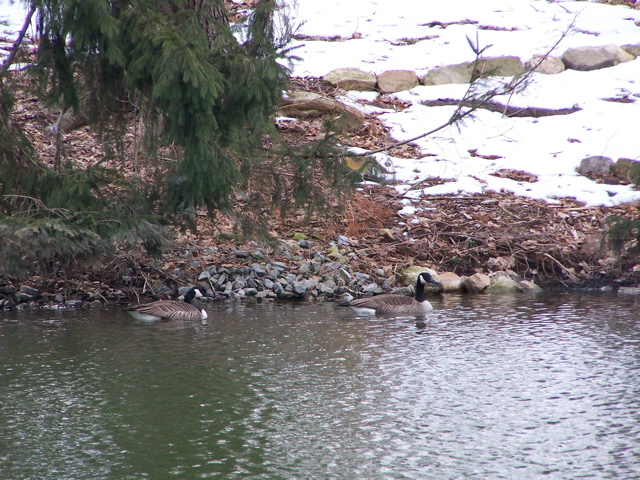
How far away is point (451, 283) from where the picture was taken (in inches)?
454

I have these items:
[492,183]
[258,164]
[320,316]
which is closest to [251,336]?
[320,316]

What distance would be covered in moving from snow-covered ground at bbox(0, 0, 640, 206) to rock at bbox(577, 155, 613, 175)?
9.9 inches

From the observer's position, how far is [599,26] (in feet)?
67.5

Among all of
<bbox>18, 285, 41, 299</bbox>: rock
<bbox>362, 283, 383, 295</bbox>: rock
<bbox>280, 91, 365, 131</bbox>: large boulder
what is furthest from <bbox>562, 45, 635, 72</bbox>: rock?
<bbox>18, 285, 41, 299</bbox>: rock

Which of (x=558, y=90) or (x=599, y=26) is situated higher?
(x=599, y=26)

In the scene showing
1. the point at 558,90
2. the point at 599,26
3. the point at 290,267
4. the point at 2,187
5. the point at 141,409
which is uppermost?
the point at 599,26

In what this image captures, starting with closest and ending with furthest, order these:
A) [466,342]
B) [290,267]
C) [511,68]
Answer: [466,342] → [290,267] → [511,68]

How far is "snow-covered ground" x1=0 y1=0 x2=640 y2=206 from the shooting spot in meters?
14.9

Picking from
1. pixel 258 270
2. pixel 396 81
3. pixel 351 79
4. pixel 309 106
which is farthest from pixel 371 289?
pixel 396 81

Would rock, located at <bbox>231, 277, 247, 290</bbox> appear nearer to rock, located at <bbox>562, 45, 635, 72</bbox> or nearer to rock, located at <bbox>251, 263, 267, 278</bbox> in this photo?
rock, located at <bbox>251, 263, 267, 278</bbox>

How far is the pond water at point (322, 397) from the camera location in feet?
14.8

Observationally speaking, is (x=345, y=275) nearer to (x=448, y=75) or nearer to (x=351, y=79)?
(x=351, y=79)

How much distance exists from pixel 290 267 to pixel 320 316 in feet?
7.57

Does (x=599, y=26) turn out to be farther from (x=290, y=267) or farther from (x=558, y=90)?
(x=290, y=267)
